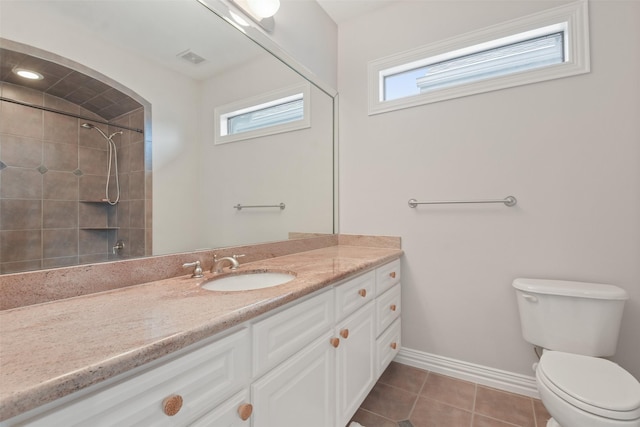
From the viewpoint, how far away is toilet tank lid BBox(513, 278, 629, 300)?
133 cm

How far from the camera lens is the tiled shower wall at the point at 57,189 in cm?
79

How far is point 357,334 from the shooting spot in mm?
1410

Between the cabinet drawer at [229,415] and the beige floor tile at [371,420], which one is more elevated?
the cabinet drawer at [229,415]

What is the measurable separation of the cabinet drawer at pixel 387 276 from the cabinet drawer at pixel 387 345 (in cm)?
28

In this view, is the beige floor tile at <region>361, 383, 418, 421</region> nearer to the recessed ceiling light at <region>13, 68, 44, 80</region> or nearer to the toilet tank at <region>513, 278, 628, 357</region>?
the toilet tank at <region>513, 278, 628, 357</region>

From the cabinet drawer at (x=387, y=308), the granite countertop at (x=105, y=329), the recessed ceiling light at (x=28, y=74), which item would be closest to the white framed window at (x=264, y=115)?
the recessed ceiling light at (x=28, y=74)

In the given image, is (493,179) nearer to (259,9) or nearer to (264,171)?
(264,171)

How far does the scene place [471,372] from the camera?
1.83 metres

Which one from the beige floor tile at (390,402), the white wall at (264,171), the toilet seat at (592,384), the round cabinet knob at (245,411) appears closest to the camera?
the round cabinet knob at (245,411)

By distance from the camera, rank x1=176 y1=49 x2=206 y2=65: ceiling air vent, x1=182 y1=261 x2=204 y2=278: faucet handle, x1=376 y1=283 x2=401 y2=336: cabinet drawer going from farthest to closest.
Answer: x1=376 y1=283 x2=401 y2=336: cabinet drawer < x1=176 y1=49 x2=206 y2=65: ceiling air vent < x1=182 y1=261 x2=204 y2=278: faucet handle

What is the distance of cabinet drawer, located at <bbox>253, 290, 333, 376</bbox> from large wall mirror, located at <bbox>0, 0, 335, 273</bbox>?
0.61m

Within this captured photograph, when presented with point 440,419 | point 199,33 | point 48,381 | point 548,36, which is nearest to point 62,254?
point 48,381

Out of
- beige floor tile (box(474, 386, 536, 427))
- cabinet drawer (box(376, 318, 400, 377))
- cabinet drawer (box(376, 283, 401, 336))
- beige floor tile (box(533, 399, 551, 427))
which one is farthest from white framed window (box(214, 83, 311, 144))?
beige floor tile (box(533, 399, 551, 427))

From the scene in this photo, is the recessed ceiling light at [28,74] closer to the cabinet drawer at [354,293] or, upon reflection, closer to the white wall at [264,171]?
the white wall at [264,171]
